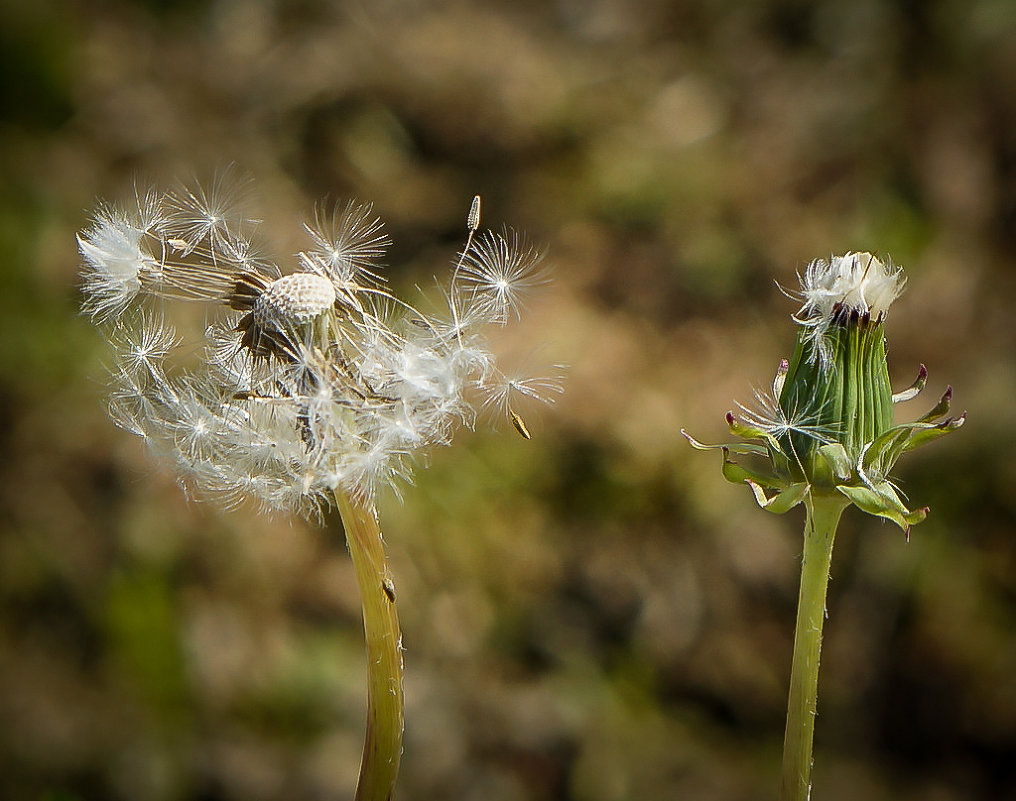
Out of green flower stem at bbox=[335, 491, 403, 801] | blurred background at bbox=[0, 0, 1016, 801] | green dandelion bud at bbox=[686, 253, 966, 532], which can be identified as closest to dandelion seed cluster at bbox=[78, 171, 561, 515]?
green flower stem at bbox=[335, 491, 403, 801]

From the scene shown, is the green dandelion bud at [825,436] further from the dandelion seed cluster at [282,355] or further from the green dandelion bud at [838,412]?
the dandelion seed cluster at [282,355]

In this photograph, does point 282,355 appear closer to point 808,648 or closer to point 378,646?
point 378,646

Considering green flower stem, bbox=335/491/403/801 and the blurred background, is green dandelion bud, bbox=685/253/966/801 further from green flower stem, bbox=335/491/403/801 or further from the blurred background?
the blurred background

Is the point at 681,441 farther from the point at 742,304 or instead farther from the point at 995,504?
the point at 995,504

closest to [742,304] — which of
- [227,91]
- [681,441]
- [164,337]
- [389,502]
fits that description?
[681,441]

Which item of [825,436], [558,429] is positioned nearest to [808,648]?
A: [825,436]
